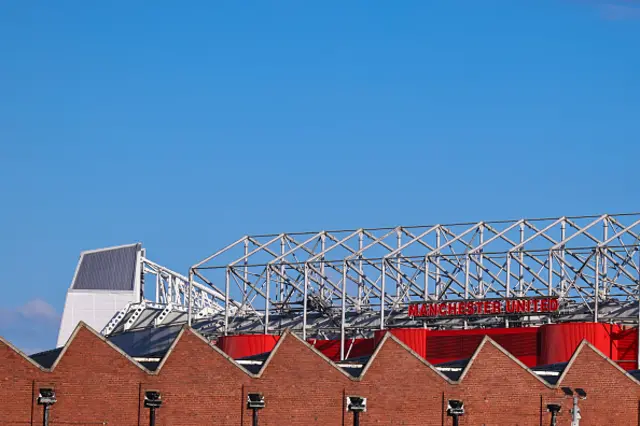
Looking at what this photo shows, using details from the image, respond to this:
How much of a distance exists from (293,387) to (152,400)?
27.8ft

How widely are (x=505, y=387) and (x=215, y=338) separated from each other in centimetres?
7026

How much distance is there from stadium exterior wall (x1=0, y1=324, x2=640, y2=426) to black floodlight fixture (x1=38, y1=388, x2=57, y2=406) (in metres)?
0.43

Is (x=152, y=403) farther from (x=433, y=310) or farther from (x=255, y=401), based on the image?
(x=433, y=310)

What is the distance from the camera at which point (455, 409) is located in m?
83.9

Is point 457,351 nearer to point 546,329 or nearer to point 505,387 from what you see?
point 546,329

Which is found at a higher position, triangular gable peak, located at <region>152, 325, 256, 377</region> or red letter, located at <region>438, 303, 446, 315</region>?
red letter, located at <region>438, 303, 446, 315</region>

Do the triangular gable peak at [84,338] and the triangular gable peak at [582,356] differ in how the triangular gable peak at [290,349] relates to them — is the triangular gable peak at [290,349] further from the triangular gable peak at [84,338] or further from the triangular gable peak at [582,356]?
the triangular gable peak at [582,356]

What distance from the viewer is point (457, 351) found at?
422 ft

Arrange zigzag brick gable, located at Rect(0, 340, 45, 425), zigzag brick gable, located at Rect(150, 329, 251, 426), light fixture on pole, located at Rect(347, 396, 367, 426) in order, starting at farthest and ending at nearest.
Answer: light fixture on pole, located at Rect(347, 396, 367, 426) → zigzag brick gable, located at Rect(150, 329, 251, 426) → zigzag brick gable, located at Rect(0, 340, 45, 425)

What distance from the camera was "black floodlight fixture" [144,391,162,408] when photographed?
78.9 m

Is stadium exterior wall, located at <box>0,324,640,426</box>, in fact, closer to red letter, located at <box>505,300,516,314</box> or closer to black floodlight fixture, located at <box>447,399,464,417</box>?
black floodlight fixture, located at <box>447,399,464,417</box>

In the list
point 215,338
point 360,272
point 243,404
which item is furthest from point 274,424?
point 215,338

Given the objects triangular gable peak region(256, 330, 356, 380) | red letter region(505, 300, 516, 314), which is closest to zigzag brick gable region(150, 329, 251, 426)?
triangular gable peak region(256, 330, 356, 380)

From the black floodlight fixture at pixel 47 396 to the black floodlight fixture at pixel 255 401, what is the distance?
→ 35.9ft
